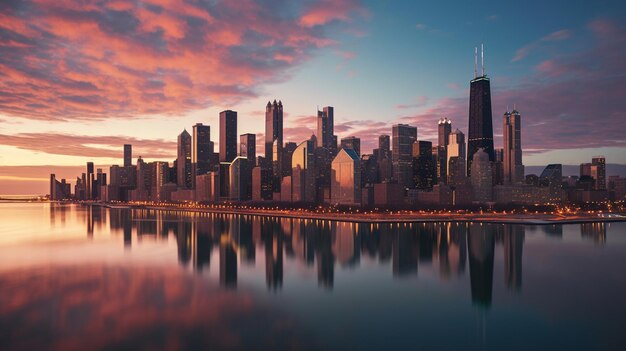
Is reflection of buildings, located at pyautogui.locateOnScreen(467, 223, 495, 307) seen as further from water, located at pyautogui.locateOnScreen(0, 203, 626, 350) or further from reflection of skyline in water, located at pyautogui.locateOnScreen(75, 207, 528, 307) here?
water, located at pyautogui.locateOnScreen(0, 203, 626, 350)

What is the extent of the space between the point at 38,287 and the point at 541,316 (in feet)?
171

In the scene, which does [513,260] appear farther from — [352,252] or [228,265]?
[228,265]

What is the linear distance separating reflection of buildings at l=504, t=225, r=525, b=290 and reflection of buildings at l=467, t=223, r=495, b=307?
7.04 feet

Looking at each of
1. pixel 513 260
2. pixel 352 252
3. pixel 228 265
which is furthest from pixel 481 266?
pixel 228 265

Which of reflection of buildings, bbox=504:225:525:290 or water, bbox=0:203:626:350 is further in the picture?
reflection of buildings, bbox=504:225:525:290

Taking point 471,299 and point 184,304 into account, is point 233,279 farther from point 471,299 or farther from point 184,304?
point 471,299

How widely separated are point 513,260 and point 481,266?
942 cm

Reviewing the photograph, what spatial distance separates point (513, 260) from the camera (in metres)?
Answer: 69.6

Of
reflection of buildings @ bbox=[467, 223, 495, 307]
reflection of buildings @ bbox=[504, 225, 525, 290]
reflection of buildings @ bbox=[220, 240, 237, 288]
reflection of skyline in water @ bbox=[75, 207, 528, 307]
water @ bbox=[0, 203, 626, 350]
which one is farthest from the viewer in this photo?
reflection of skyline in water @ bbox=[75, 207, 528, 307]

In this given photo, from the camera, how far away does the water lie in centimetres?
3136

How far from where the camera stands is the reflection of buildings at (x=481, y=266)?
151 feet

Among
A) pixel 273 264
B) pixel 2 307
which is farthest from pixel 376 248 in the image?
pixel 2 307

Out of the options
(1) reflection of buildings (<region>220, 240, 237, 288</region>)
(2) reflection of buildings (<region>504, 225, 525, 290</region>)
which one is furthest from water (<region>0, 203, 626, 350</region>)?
(2) reflection of buildings (<region>504, 225, 525, 290</region>)

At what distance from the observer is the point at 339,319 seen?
36.3 meters
